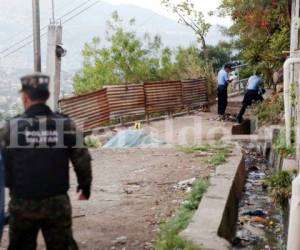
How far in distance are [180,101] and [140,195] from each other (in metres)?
10.9

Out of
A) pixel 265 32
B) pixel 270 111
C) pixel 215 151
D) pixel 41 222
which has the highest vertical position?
pixel 265 32

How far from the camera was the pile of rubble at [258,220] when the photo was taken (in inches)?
251

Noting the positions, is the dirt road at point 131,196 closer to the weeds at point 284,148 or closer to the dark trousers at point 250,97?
the weeds at point 284,148

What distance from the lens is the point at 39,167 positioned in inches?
137

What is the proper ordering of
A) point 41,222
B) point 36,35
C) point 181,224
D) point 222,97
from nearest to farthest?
point 41,222 < point 181,224 < point 36,35 < point 222,97

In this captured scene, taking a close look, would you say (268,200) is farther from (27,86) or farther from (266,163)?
(27,86)

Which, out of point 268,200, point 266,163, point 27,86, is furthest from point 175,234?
point 266,163

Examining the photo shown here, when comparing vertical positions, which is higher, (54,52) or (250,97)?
(54,52)

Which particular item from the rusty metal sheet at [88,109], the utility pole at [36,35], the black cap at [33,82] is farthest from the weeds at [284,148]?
the utility pole at [36,35]

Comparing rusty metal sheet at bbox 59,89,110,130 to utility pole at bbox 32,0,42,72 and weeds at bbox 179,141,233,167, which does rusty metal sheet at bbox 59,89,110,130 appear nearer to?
utility pole at bbox 32,0,42,72

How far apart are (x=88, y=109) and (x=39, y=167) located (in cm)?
1102

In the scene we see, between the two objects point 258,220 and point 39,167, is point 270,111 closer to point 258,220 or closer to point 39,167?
point 258,220

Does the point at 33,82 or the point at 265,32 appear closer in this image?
the point at 33,82

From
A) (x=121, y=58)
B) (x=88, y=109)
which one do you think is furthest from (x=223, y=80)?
(x=121, y=58)
